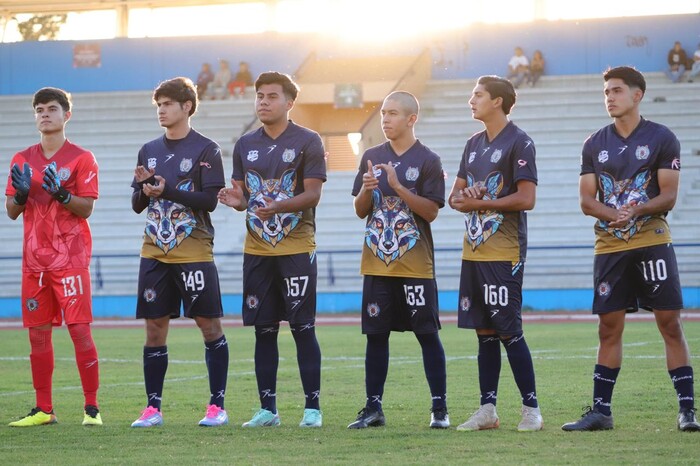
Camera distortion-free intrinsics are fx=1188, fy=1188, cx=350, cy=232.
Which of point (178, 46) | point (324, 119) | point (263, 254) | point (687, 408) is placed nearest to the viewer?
point (687, 408)

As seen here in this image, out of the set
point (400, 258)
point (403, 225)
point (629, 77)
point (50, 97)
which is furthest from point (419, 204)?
point (50, 97)

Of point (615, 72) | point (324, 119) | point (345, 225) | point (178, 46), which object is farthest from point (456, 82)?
point (615, 72)

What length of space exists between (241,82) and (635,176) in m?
23.7

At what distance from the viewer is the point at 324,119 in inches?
1160

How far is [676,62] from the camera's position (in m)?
27.5

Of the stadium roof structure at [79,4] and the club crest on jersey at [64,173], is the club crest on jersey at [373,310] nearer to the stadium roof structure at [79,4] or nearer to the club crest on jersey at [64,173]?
the club crest on jersey at [64,173]

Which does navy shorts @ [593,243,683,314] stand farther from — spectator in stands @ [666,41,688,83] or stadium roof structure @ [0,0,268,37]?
stadium roof structure @ [0,0,268,37]

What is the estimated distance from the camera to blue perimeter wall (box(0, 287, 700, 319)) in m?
21.8

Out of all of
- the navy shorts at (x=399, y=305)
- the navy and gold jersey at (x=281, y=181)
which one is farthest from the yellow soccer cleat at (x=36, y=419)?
the navy shorts at (x=399, y=305)

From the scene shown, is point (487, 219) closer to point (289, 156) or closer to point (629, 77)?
point (629, 77)

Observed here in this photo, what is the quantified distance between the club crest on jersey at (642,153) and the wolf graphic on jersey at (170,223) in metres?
2.75

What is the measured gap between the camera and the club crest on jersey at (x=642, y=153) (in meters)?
6.90

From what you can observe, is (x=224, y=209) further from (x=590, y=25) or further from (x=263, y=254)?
(x=263, y=254)

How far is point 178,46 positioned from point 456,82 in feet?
25.3
